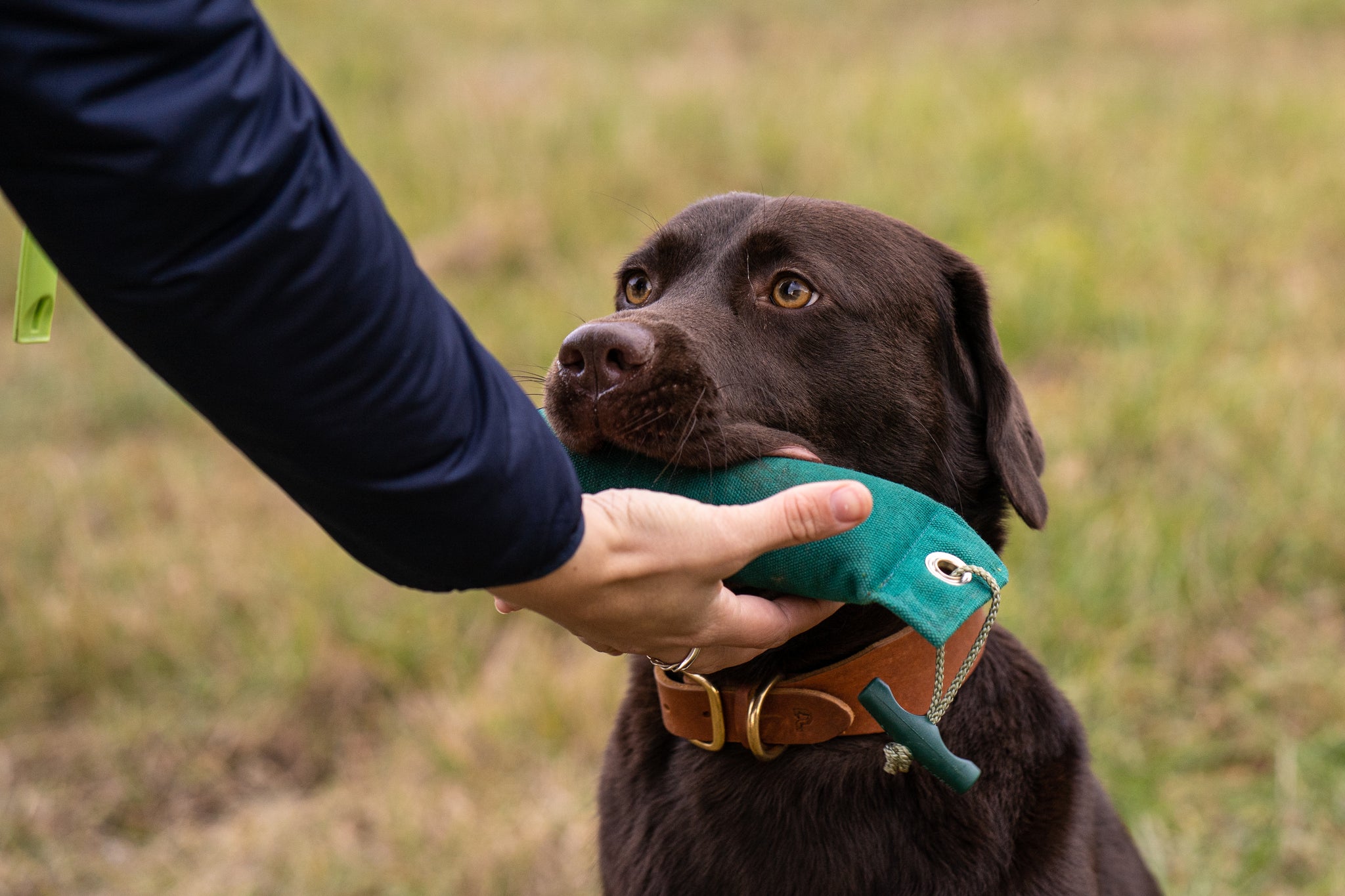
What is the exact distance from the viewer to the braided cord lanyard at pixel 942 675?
5.70ft

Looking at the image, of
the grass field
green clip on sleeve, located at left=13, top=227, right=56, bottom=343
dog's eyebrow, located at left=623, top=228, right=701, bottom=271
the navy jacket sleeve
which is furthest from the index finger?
the grass field

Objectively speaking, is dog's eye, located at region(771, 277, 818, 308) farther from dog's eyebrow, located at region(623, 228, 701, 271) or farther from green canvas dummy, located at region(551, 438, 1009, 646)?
green canvas dummy, located at region(551, 438, 1009, 646)

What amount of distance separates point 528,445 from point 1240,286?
5606 mm

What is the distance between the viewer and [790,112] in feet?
28.1

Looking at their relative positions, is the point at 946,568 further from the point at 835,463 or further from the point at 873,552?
the point at 835,463

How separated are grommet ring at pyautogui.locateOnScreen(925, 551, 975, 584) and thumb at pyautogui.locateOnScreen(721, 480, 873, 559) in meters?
0.21

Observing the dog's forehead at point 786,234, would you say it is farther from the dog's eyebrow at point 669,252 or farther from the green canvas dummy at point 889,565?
the green canvas dummy at point 889,565

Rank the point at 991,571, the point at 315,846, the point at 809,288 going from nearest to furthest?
the point at 991,571
the point at 809,288
the point at 315,846

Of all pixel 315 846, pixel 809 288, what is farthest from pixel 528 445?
pixel 315 846

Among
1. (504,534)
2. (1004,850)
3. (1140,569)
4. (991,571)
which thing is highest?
(504,534)

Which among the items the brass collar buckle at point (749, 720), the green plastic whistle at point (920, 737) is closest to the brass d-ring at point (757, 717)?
the brass collar buckle at point (749, 720)

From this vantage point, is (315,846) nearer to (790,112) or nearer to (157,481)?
(157,481)

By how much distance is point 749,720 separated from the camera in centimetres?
194

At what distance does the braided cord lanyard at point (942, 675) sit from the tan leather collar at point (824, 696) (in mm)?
37
